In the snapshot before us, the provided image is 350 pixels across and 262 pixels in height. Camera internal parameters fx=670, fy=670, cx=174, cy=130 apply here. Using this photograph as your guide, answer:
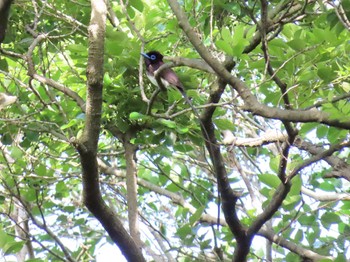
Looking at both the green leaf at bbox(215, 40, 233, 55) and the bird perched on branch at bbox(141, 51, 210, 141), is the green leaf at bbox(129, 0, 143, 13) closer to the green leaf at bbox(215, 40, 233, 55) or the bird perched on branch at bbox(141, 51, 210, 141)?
the bird perched on branch at bbox(141, 51, 210, 141)

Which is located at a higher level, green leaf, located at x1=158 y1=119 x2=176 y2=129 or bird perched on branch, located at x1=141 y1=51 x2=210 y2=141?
bird perched on branch, located at x1=141 y1=51 x2=210 y2=141

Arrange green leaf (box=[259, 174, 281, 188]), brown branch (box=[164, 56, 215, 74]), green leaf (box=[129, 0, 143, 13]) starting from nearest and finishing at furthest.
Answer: brown branch (box=[164, 56, 215, 74]) < green leaf (box=[259, 174, 281, 188]) < green leaf (box=[129, 0, 143, 13])

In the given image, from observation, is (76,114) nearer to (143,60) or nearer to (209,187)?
(143,60)

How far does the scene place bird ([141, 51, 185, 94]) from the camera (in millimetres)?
3992

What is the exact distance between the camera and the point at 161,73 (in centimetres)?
377

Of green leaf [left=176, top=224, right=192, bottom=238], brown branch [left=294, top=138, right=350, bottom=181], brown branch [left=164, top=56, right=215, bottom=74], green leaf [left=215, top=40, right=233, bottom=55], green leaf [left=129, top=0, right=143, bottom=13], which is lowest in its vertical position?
green leaf [left=176, top=224, right=192, bottom=238]

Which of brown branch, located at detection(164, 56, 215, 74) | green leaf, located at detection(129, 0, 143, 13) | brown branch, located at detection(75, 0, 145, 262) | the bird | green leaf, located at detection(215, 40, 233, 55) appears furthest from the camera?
green leaf, located at detection(129, 0, 143, 13)

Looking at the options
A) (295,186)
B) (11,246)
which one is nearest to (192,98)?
(295,186)

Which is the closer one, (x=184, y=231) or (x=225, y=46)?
(x=225, y=46)

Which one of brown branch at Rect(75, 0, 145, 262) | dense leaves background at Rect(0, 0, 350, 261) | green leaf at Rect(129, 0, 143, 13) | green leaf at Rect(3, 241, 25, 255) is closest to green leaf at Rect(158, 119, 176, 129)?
dense leaves background at Rect(0, 0, 350, 261)

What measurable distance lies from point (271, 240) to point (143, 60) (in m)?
1.71

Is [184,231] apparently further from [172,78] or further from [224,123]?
[172,78]

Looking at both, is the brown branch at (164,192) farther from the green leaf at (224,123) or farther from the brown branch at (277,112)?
the brown branch at (277,112)

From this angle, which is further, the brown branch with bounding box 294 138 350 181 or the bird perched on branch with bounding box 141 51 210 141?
the brown branch with bounding box 294 138 350 181
